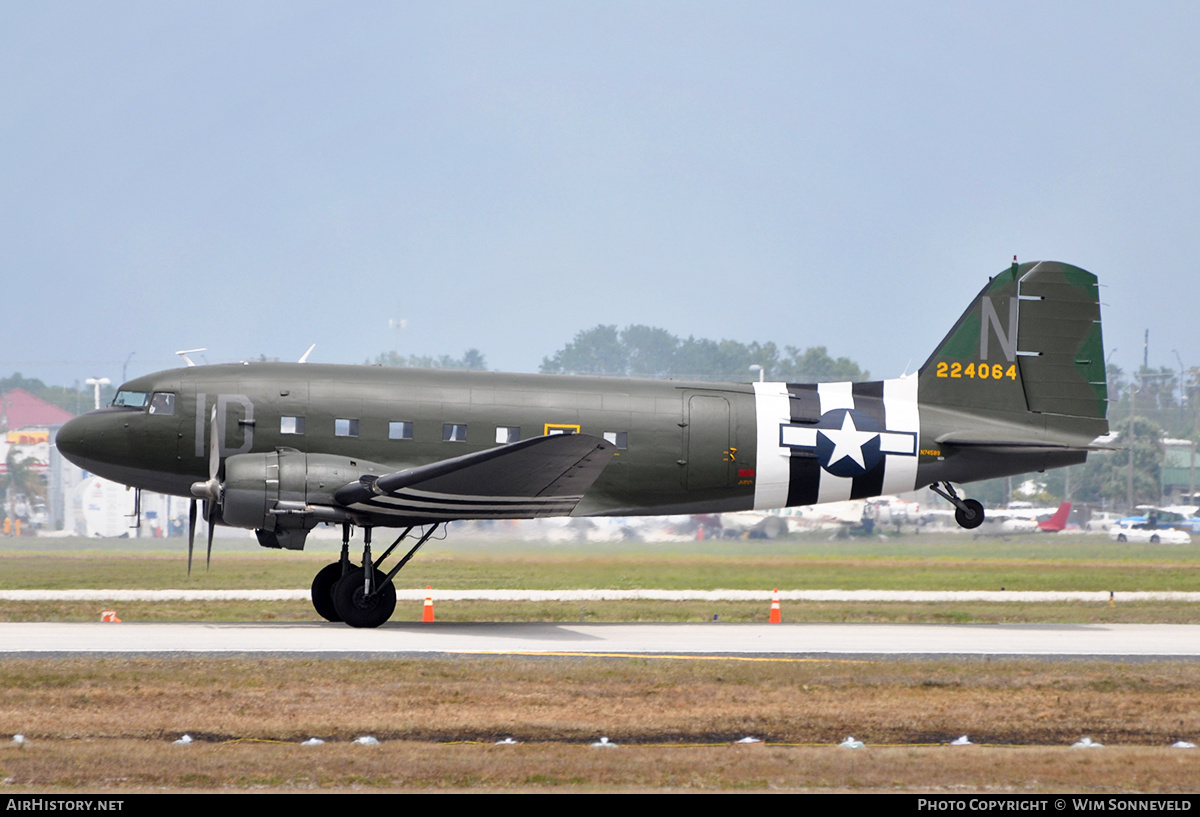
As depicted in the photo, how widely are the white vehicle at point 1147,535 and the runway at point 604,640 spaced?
48.4 metres

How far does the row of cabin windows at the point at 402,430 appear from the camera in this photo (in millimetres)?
20969

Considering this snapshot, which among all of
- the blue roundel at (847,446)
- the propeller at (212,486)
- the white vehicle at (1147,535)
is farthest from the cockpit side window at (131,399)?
the white vehicle at (1147,535)

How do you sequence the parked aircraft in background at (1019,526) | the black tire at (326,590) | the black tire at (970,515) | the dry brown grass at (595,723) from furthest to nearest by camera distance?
1. the parked aircraft in background at (1019,526)
2. the black tire at (970,515)
3. the black tire at (326,590)
4. the dry brown grass at (595,723)

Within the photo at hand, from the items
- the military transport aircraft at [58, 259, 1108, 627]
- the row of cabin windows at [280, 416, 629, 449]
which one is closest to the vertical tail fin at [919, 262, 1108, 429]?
the military transport aircraft at [58, 259, 1108, 627]

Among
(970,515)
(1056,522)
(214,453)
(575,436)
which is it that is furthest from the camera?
(1056,522)

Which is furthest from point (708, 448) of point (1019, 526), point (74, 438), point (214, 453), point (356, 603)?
point (1019, 526)

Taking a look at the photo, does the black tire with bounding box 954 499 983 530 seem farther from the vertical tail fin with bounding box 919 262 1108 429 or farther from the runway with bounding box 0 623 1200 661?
the runway with bounding box 0 623 1200 661

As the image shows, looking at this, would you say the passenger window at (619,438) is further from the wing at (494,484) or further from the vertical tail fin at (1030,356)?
the vertical tail fin at (1030,356)

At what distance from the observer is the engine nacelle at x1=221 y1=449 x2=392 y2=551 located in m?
19.3

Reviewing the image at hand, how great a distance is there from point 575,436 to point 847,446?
22.2 ft

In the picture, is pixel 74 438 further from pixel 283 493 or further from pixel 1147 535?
pixel 1147 535

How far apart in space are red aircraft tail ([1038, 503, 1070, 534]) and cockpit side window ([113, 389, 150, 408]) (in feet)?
178

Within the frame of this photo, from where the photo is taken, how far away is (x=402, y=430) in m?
21.2

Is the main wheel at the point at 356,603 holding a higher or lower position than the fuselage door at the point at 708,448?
lower
